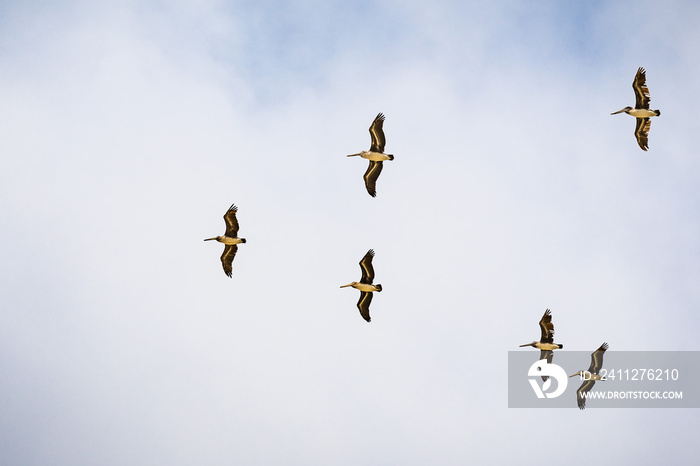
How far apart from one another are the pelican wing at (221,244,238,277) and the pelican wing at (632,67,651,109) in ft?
73.9

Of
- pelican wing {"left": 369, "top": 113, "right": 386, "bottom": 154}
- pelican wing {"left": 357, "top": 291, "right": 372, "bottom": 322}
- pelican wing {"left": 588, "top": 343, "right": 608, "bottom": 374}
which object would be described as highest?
pelican wing {"left": 369, "top": 113, "right": 386, "bottom": 154}

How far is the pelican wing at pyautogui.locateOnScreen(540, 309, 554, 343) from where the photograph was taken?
70.2m

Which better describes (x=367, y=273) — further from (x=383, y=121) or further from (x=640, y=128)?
(x=640, y=128)

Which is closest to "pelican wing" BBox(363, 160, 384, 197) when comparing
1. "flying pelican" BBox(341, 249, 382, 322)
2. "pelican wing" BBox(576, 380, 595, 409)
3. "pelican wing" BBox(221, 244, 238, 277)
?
"flying pelican" BBox(341, 249, 382, 322)

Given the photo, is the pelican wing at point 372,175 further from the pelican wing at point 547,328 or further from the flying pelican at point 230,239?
the pelican wing at point 547,328

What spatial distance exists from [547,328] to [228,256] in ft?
57.3

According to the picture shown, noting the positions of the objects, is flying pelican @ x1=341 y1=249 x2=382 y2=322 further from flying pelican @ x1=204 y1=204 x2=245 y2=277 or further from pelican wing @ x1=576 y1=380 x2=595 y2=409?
pelican wing @ x1=576 y1=380 x2=595 y2=409

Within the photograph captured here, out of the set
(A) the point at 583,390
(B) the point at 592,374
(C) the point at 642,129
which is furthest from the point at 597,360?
(C) the point at 642,129

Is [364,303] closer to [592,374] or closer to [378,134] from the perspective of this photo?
[378,134]

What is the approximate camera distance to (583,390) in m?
70.8

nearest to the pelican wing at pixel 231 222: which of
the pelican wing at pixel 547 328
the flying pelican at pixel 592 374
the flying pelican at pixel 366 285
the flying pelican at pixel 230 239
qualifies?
the flying pelican at pixel 230 239

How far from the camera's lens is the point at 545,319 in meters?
70.3

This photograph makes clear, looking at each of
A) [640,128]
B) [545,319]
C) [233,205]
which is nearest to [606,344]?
[545,319]

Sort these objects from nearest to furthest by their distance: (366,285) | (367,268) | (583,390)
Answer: (367,268) → (366,285) → (583,390)
